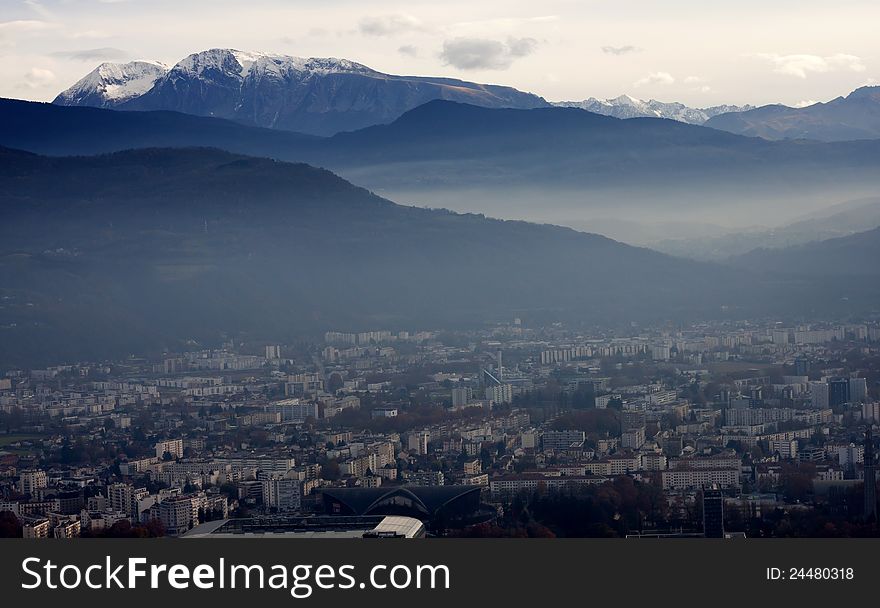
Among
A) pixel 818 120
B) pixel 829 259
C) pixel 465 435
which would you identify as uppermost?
pixel 818 120

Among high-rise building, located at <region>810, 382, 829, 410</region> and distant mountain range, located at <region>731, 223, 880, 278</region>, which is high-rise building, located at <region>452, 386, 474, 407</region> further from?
distant mountain range, located at <region>731, 223, 880, 278</region>

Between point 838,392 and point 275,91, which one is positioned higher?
point 275,91

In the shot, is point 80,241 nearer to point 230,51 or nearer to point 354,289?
point 354,289

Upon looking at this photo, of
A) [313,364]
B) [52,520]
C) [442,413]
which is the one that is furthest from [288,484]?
[313,364]

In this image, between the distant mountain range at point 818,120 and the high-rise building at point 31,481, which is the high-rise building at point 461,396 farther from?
the distant mountain range at point 818,120

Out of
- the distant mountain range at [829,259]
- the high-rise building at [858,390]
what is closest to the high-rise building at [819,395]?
the high-rise building at [858,390]

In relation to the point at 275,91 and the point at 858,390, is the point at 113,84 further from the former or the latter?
the point at 858,390

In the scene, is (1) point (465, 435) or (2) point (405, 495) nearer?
(2) point (405, 495)

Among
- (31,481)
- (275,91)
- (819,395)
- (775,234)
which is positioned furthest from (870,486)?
(275,91)
